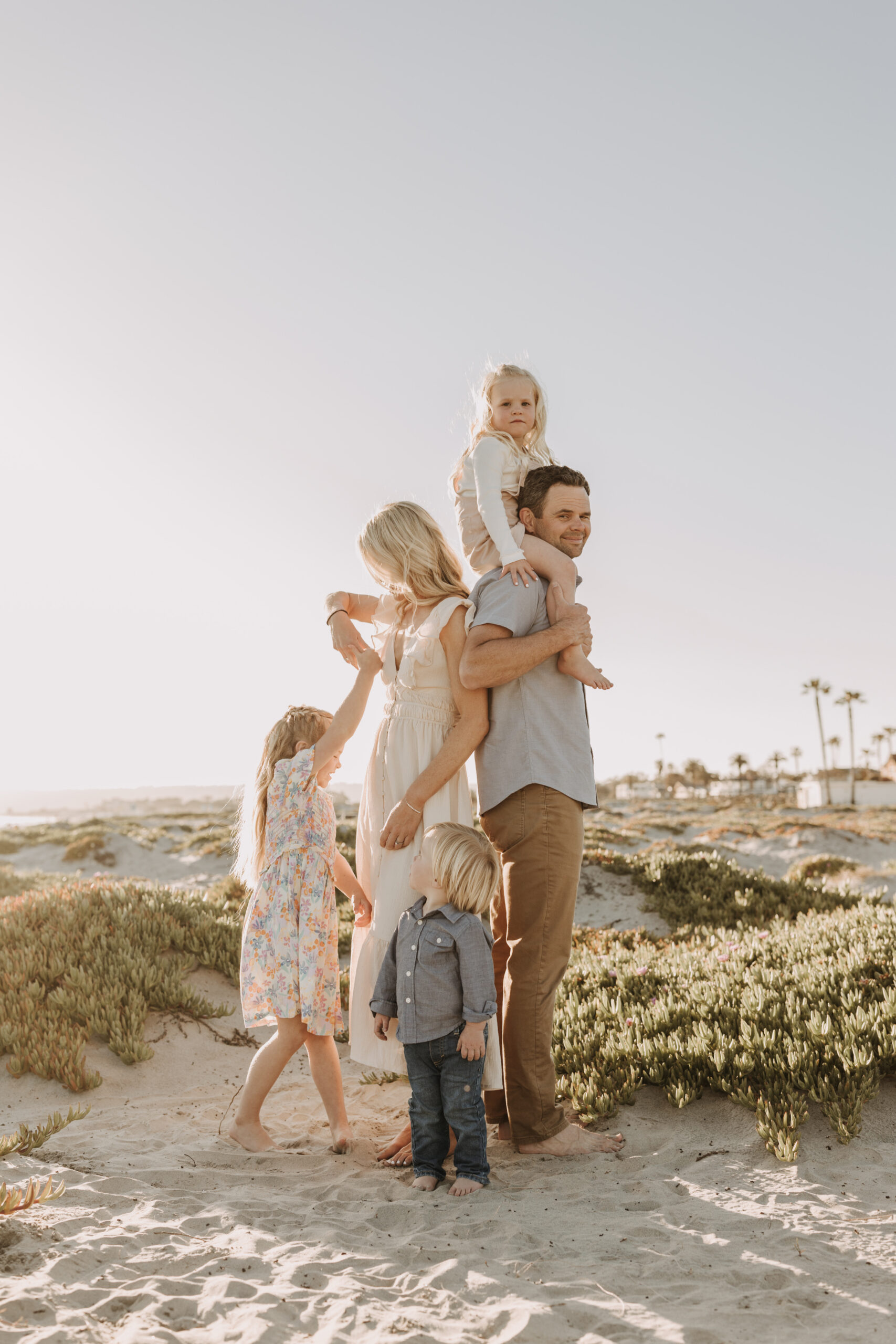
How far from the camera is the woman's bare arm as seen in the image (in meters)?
3.96

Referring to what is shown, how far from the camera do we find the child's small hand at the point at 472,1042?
11.8ft

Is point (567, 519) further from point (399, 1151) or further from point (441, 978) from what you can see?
point (399, 1151)

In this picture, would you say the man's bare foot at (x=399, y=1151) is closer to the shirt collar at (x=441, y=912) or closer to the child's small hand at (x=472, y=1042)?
the child's small hand at (x=472, y=1042)

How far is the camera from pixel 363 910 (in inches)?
171

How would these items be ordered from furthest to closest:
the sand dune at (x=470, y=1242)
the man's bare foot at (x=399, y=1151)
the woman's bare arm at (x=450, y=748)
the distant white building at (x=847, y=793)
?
the distant white building at (x=847, y=793) < the man's bare foot at (x=399, y=1151) < the woman's bare arm at (x=450, y=748) < the sand dune at (x=470, y=1242)

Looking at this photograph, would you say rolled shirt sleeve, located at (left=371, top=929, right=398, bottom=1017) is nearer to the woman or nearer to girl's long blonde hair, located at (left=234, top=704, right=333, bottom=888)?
the woman

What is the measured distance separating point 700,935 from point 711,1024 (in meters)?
4.16

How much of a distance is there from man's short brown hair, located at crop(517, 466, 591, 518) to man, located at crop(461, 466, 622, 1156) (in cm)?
5

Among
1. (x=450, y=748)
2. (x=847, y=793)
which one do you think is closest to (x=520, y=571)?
(x=450, y=748)

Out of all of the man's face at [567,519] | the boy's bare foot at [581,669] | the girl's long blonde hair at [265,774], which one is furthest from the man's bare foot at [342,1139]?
the man's face at [567,519]

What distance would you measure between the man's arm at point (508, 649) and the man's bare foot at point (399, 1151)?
83.7 inches

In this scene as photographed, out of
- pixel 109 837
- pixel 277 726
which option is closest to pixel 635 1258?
pixel 277 726

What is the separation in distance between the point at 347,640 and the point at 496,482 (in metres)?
1.09

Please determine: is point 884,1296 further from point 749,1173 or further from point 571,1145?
point 571,1145
